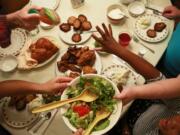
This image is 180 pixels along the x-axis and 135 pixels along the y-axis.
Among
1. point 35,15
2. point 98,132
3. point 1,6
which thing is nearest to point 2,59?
point 35,15

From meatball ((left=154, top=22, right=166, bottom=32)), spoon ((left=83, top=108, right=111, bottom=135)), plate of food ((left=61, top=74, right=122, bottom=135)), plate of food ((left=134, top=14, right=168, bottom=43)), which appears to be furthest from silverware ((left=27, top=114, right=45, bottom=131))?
meatball ((left=154, top=22, right=166, bottom=32))

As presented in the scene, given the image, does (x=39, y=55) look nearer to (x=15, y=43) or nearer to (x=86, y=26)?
(x=15, y=43)

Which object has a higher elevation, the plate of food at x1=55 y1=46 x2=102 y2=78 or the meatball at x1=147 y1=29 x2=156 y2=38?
the meatball at x1=147 y1=29 x2=156 y2=38

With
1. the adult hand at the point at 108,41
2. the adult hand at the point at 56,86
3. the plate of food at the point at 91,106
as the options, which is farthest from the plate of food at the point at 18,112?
the adult hand at the point at 108,41

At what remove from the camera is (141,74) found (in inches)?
65.2

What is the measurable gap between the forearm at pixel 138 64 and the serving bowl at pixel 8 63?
66 centimetres

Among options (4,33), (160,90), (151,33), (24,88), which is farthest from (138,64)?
(4,33)

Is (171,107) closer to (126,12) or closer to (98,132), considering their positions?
(98,132)

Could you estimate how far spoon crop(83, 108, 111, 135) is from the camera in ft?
4.43

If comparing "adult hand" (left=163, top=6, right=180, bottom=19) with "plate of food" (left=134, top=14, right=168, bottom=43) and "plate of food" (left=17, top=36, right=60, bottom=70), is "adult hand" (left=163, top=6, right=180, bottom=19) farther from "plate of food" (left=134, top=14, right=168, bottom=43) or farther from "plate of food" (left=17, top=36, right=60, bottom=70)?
"plate of food" (left=17, top=36, right=60, bottom=70)

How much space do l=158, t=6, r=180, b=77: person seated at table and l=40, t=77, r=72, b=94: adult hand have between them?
69 centimetres

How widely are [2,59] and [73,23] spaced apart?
53 cm

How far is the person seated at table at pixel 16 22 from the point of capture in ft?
5.97

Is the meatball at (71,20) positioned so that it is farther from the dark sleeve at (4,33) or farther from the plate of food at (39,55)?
the dark sleeve at (4,33)
